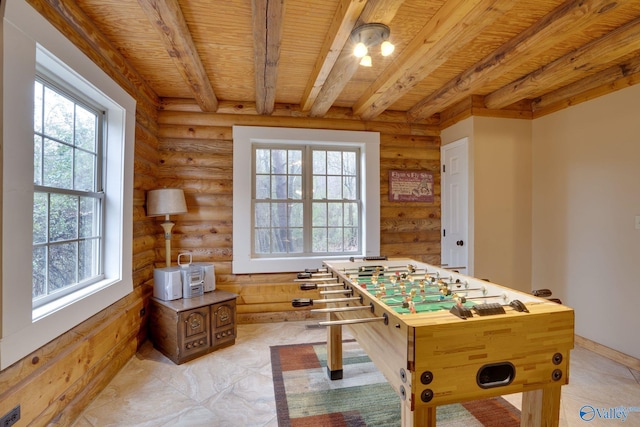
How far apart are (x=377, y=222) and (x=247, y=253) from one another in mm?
1639

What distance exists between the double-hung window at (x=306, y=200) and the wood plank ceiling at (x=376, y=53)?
2.17 feet

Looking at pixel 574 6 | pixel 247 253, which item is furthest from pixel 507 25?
pixel 247 253

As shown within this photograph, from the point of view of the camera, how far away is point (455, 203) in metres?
3.97

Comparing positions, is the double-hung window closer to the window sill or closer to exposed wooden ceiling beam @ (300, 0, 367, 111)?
exposed wooden ceiling beam @ (300, 0, 367, 111)

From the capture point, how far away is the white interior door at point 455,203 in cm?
373

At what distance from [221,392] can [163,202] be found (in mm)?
1837

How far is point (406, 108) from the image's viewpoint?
4.07m

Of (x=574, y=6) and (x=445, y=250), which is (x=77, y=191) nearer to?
(x=574, y=6)

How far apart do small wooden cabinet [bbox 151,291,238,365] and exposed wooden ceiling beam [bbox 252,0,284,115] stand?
207cm

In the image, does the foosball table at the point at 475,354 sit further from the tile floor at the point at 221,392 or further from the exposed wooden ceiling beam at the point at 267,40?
the exposed wooden ceiling beam at the point at 267,40

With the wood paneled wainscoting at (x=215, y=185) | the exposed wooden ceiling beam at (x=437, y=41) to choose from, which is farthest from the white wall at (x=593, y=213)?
the wood paneled wainscoting at (x=215, y=185)

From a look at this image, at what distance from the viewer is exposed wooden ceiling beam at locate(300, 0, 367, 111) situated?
1855mm

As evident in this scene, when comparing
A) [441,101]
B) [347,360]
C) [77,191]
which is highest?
[441,101]

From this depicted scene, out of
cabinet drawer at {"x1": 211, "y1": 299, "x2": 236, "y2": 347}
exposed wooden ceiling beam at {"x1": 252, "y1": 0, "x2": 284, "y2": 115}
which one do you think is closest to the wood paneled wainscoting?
cabinet drawer at {"x1": 211, "y1": 299, "x2": 236, "y2": 347}
